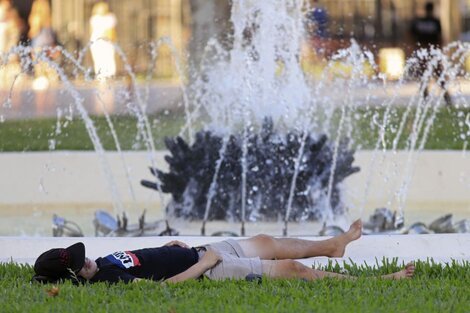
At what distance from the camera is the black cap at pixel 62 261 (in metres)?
6.98

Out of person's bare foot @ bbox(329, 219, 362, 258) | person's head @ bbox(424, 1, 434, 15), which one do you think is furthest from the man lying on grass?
person's head @ bbox(424, 1, 434, 15)

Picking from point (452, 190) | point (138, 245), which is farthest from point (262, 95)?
point (138, 245)

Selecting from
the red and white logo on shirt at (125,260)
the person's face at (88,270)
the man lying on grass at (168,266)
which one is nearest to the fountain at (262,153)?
the man lying on grass at (168,266)

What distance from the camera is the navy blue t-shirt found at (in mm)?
7098

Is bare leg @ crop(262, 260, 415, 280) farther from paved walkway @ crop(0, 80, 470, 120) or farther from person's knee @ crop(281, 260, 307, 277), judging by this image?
paved walkway @ crop(0, 80, 470, 120)

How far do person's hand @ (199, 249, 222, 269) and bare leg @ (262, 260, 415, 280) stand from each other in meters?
0.24

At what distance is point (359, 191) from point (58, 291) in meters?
5.53

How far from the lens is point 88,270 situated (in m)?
7.09

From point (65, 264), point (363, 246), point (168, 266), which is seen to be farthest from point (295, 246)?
point (65, 264)

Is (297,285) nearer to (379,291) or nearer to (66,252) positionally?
(379,291)

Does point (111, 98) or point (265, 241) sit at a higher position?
point (111, 98)

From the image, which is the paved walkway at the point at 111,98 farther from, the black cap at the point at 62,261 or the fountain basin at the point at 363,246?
the black cap at the point at 62,261

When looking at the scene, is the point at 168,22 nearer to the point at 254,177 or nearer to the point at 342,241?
the point at 254,177

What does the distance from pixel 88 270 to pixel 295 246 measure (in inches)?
46.9
